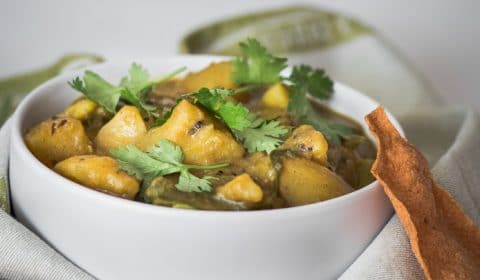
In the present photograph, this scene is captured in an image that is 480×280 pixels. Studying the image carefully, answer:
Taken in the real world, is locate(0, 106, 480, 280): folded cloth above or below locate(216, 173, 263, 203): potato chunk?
below

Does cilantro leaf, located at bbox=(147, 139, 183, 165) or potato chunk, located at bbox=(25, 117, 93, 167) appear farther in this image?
potato chunk, located at bbox=(25, 117, 93, 167)

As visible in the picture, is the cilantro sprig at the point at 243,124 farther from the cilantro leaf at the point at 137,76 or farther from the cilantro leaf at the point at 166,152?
the cilantro leaf at the point at 137,76

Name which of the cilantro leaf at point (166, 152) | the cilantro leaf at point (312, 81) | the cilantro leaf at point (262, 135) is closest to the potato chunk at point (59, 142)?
the cilantro leaf at point (166, 152)

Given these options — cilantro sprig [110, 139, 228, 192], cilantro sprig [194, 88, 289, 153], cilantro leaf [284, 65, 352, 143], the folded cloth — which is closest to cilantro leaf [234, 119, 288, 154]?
cilantro sprig [194, 88, 289, 153]

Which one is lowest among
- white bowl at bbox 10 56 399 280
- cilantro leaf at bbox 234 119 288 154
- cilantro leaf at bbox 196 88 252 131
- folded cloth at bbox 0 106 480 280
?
folded cloth at bbox 0 106 480 280

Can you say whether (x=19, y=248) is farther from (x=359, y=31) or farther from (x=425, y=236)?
(x=359, y=31)

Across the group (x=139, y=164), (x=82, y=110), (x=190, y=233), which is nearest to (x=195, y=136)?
(x=139, y=164)

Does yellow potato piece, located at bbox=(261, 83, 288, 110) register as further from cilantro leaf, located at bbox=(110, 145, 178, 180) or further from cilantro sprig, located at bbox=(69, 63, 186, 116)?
cilantro leaf, located at bbox=(110, 145, 178, 180)
